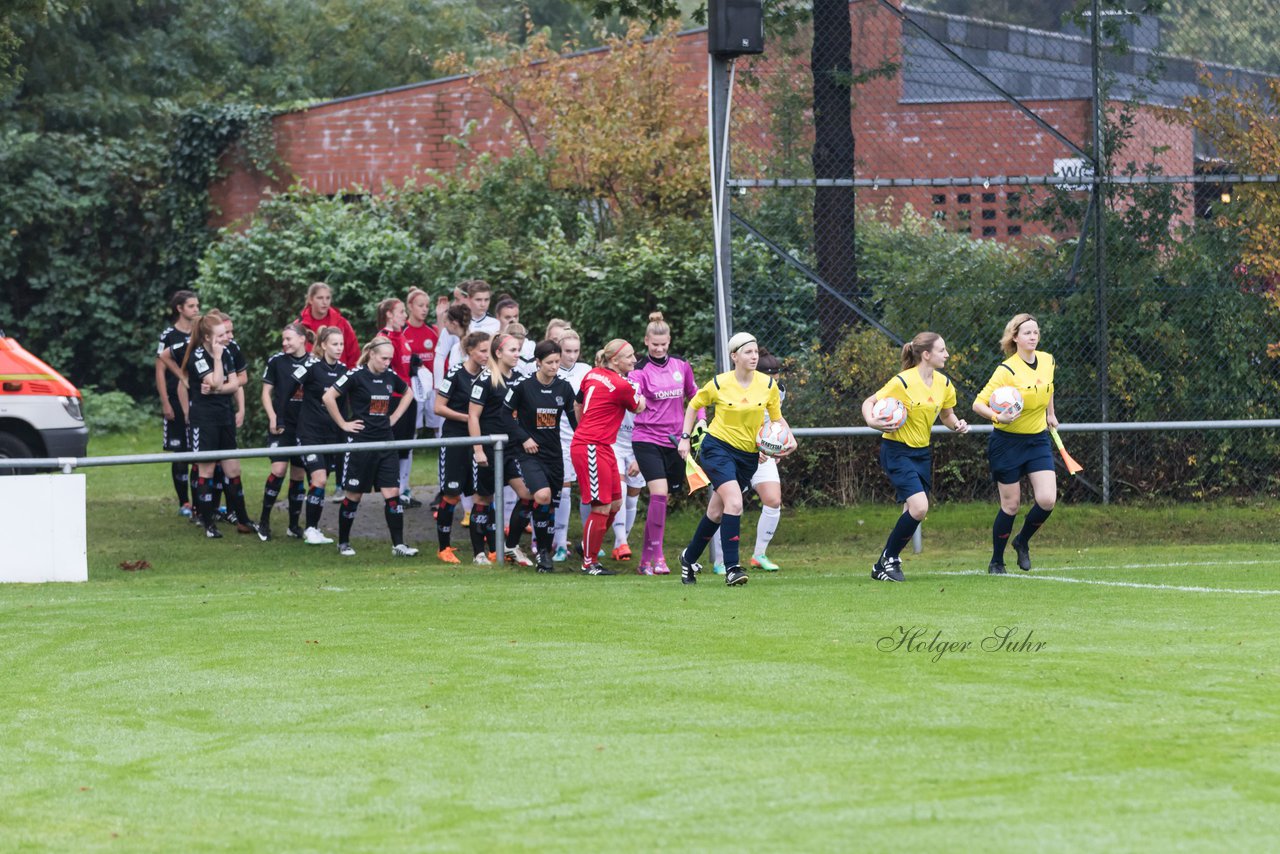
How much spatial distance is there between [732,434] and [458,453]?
9.15 ft

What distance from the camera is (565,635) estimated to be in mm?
9336

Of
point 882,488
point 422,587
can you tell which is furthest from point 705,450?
point 882,488

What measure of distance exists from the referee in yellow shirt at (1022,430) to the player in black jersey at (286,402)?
19.3ft

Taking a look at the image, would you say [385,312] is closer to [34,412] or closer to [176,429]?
[176,429]

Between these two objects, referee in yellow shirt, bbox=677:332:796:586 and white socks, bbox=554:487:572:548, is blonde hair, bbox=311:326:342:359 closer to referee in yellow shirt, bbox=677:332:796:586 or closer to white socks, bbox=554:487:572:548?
white socks, bbox=554:487:572:548

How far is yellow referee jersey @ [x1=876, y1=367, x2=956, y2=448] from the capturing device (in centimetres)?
1174

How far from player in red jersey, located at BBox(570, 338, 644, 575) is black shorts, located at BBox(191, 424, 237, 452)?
152 inches

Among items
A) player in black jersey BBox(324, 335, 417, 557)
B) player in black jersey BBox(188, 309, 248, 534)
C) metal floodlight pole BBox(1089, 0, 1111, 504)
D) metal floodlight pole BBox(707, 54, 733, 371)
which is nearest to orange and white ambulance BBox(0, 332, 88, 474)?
player in black jersey BBox(188, 309, 248, 534)

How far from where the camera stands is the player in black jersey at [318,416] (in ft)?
47.5

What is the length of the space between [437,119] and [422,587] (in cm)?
1673

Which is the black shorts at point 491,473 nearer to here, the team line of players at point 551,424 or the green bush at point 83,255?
the team line of players at point 551,424

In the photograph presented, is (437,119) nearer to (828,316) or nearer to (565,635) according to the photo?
(828,316)

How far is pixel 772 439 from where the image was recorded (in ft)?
38.9

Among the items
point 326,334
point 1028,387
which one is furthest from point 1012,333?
point 326,334
